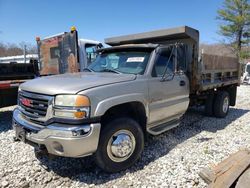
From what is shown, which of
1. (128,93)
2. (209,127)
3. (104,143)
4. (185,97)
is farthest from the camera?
(209,127)

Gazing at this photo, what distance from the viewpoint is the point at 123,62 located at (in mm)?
4238

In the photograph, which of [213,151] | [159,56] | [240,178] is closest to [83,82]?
[159,56]

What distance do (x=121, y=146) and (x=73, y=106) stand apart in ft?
3.39

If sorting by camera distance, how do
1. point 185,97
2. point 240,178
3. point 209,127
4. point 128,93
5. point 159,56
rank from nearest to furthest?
point 240,178, point 128,93, point 159,56, point 185,97, point 209,127

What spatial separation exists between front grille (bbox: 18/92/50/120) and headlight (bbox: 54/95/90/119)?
0.22 metres

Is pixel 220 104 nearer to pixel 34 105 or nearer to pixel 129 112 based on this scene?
pixel 129 112

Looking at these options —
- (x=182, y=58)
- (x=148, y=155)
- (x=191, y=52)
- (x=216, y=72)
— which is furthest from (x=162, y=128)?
(x=216, y=72)

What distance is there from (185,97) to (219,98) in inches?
91.1

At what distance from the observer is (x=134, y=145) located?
3609mm

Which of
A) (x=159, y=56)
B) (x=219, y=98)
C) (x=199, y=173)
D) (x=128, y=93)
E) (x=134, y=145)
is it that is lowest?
(x=199, y=173)

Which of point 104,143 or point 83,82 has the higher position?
point 83,82

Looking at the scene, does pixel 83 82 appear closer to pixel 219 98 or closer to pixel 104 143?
pixel 104 143

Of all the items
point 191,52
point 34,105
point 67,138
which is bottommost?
point 67,138

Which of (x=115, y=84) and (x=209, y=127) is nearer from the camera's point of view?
(x=115, y=84)
